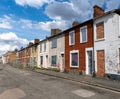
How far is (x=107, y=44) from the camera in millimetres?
15031

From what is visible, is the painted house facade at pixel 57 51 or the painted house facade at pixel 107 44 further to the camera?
the painted house facade at pixel 57 51

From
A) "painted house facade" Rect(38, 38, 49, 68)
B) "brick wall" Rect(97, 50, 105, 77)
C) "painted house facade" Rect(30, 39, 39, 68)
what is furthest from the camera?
"painted house facade" Rect(30, 39, 39, 68)

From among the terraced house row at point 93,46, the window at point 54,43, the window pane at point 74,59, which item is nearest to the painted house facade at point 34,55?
the window at point 54,43

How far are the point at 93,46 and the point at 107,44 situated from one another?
2140 millimetres

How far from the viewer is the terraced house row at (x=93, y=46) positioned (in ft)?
47.0

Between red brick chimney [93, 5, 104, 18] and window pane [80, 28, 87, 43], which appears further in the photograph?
window pane [80, 28, 87, 43]

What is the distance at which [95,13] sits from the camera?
17.5 meters

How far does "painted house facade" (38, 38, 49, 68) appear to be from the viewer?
100ft

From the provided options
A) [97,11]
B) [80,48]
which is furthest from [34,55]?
[97,11]

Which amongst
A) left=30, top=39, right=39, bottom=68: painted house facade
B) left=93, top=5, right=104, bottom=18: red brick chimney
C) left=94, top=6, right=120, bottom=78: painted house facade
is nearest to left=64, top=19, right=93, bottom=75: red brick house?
left=93, top=5, right=104, bottom=18: red brick chimney

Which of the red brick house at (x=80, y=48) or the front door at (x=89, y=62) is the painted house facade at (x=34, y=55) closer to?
the red brick house at (x=80, y=48)

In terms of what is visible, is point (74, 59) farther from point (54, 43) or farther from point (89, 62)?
point (54, 43)

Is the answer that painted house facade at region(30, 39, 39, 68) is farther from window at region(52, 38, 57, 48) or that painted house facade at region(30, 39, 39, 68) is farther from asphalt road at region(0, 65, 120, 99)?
asphalt road at region(0, 65, 120, 99)

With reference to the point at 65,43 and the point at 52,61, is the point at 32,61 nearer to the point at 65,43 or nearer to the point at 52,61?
the point at 52,61
